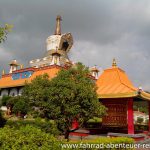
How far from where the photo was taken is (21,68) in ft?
142

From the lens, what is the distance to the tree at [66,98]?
1173 cm

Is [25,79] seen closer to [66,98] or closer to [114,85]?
[114,85]

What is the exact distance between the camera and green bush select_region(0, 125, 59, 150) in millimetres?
7176

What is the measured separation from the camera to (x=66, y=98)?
1172 cm

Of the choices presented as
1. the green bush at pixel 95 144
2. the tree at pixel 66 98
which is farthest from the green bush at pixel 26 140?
the tree at pixel 66 98

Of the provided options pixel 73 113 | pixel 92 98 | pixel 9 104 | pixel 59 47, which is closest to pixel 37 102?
pixel 73 113

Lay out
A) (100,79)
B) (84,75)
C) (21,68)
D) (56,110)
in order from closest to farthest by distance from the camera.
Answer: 1. (56,110)
2. (84,75)
3. (100,79)
4. (21,68)

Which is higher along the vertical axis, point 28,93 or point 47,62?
point 47,62

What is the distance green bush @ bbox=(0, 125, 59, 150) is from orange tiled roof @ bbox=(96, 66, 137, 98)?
10.7 metres

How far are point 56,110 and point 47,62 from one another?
3443cm

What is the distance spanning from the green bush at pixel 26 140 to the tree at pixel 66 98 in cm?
399

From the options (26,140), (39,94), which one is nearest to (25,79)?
(39,94)

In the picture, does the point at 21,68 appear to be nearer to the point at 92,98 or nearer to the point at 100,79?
the point at 100,79

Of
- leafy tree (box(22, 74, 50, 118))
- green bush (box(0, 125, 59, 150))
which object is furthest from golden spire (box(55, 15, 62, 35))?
green bush (box(0, 125, 59, 150))
